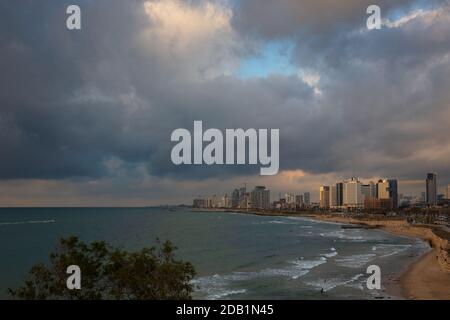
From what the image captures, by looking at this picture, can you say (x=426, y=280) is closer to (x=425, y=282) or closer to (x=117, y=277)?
(x=425, y=282)

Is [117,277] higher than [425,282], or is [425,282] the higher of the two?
[117,277]

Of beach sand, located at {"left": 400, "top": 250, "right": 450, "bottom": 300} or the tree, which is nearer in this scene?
the tree

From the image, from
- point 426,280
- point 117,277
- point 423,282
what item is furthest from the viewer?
point 426,280

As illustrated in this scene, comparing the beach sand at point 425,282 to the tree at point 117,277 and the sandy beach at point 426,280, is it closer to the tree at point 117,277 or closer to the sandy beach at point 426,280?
the sandy beach at point 426,280

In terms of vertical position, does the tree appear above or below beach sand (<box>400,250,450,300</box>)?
above

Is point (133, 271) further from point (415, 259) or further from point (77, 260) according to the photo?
point (415, 259)

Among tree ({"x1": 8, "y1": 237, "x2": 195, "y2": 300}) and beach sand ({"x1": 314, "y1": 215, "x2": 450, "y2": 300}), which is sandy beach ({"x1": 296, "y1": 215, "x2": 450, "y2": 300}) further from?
tree ({"x1": 8, "y1": 237, "x2": 195, "y2": 300})

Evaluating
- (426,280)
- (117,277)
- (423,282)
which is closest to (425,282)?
(423,282)

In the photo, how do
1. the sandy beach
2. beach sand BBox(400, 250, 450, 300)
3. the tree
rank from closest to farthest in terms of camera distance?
the tree, beach sand BBox(400, 250, 450, 300), the sandy beach

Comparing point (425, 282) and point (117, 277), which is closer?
point (117, 277)

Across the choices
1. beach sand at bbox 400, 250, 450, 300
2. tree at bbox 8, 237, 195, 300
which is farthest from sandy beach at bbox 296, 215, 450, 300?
tree at bbox 8, 237, 195, 300
